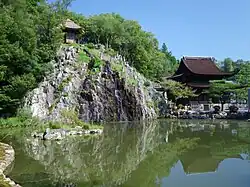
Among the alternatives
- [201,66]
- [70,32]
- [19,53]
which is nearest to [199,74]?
[201,66]

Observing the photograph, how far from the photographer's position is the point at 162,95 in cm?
3891

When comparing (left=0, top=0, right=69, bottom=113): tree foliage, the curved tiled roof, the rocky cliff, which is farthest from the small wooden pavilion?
the curved tiled roof

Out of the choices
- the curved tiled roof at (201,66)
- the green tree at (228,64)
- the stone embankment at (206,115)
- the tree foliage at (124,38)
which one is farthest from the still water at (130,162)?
the green tree at (228,64)

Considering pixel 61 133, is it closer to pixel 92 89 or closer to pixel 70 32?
pixel 92 89

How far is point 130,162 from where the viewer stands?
41.5 feet

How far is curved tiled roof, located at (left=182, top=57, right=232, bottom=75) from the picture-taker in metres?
45.8

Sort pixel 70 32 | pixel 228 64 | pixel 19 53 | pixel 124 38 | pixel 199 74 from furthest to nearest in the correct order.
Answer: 1. pixel 228 64
2. pixel 124 38
3. pixel 199 74
4. pixel 70 32
5. pixel 19 53

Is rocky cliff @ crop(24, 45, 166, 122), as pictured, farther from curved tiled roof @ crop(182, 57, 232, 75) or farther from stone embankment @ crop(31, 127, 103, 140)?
curved tiled roof @ crop(182, 57, 232, 75)

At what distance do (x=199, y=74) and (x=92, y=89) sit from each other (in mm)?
19877

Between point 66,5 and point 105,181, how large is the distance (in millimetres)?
25822

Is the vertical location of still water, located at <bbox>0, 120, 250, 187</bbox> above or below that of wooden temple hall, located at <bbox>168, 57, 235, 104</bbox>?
below

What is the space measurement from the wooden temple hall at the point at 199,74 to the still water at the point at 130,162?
24680 millimetres

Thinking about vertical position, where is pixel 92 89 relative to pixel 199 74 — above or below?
below

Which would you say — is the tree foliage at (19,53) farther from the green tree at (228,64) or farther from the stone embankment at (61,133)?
the green tree at (228,64)
